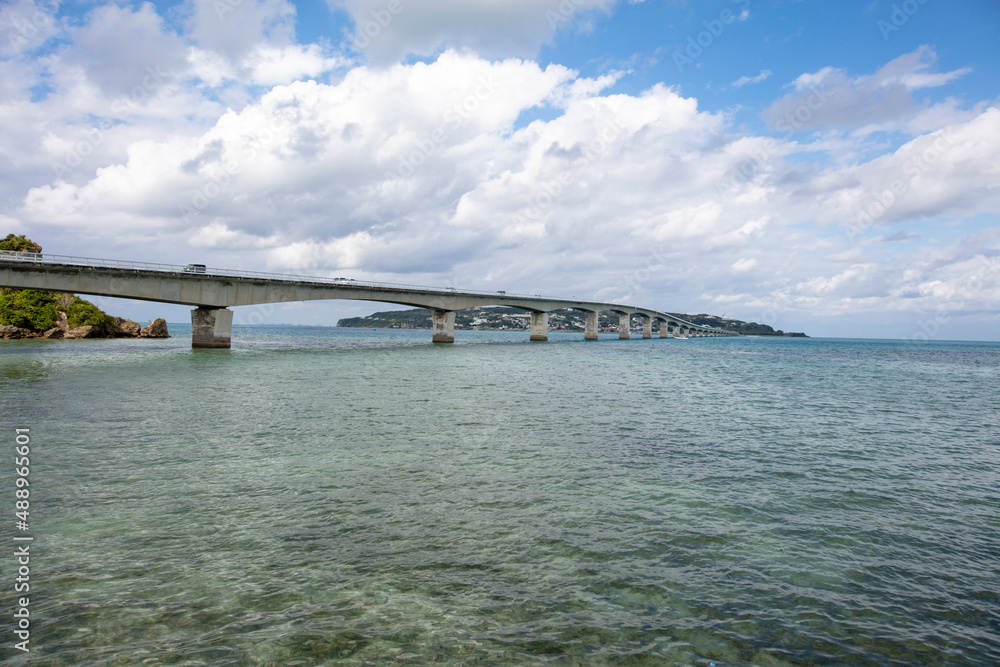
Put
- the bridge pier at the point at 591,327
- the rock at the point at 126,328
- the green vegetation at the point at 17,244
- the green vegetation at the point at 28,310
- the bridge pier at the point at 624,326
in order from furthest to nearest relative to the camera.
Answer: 1. the bridge pier at the point at 624,326
2. the bridge pier at the point at 591,327
3. the rock at the point at 126,328
4. the green vegetation at the point at 17,244
5. the green vegetation at the point at 28,310

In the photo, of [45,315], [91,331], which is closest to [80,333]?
[91,331]

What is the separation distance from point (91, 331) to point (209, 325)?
31.2 meters

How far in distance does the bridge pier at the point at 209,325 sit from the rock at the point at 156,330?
37730 mm

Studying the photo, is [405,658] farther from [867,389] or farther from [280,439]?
[867,389]

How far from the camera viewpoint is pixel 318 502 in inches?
366

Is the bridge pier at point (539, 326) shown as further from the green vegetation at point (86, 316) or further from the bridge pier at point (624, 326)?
the green vegetation at point (86, 316)

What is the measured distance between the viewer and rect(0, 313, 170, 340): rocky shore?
6575cm

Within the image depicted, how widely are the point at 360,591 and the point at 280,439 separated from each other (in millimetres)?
9497

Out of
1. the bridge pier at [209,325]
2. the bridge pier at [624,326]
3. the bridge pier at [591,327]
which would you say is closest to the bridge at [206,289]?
the bridge pier at [209,325]

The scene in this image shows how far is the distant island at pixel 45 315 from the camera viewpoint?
66.0 metres

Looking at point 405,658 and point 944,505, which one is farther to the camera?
point 944,505

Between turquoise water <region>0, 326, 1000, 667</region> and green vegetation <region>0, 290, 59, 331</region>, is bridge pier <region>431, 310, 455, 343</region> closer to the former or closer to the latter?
green vegetation <region>0, 290, 59, 331</region>

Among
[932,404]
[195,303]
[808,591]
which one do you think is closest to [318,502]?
[808,591]

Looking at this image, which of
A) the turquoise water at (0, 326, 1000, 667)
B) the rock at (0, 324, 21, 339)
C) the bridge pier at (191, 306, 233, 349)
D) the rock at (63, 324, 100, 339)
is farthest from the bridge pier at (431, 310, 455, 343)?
the turquoise water at (0, 326, 1000, 667)
